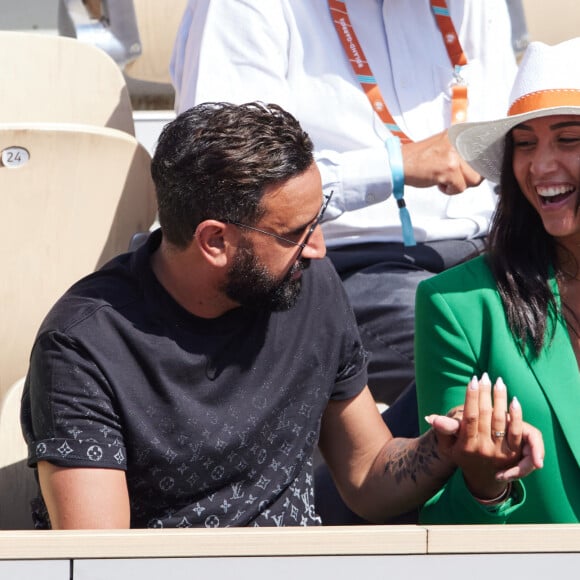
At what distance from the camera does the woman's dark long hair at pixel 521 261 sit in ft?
6.30

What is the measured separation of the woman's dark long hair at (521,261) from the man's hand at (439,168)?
10.2 inches

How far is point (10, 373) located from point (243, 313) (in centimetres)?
77

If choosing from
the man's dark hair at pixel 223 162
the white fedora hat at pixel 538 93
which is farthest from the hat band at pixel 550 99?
the man's dark hair at pixel 223 162

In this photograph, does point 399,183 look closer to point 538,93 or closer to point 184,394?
point 538,93

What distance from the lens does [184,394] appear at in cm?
176

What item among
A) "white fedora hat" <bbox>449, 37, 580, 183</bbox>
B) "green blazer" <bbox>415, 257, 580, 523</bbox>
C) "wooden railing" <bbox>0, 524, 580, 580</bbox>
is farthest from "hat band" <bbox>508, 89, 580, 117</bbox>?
"wooden railing" <bbox>0, 524, 580, 580</bbox>

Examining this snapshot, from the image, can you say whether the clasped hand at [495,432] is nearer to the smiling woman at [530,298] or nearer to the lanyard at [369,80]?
the smiling woman at [530,298]

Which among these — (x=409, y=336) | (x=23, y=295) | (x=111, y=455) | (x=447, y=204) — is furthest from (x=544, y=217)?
(x=23, y=295)

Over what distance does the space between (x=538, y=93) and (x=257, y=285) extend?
60 centimetres

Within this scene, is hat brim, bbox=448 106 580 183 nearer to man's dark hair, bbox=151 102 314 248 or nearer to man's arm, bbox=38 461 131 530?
man's dark hair, bbox=151 102 314 248

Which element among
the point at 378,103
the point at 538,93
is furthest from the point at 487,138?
the point at 378,103

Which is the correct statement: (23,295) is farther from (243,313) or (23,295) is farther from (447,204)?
(447,204)

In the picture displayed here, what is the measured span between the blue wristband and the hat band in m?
0.43

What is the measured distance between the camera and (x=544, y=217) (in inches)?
77.2
